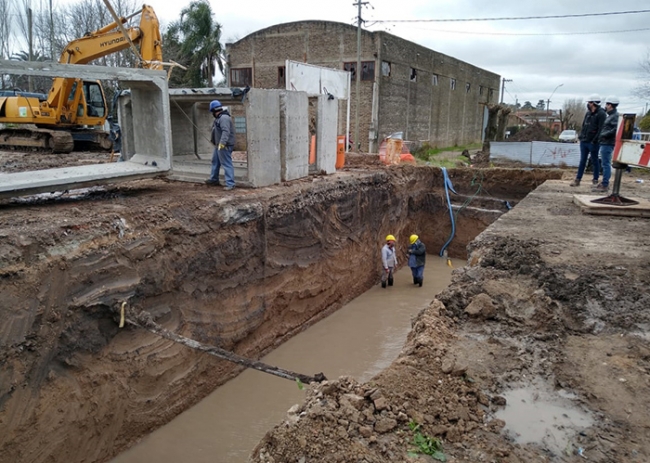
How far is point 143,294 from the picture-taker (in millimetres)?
6168

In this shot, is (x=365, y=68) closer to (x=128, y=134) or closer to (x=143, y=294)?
(x=128, y=134)

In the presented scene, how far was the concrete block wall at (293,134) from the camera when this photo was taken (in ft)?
32.5

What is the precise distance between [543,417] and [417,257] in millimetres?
8882

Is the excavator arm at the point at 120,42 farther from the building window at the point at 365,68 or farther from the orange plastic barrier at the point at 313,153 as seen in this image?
the building window at the point at 365,68

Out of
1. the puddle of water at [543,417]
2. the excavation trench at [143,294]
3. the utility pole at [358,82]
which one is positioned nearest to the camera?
the puddle of water at [543,417]

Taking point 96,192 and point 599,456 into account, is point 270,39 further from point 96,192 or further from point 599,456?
point 599,456

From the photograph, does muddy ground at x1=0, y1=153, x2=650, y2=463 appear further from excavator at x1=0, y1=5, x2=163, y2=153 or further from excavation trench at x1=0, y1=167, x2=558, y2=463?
excavator at x1=0, y1=5, x2=163, y2=153

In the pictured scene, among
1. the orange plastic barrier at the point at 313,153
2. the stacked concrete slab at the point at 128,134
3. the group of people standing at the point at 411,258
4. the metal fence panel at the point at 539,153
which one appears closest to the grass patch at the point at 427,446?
the stacked concrete slab at the point at 128,134

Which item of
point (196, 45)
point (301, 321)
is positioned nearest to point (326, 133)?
point (301, 321)

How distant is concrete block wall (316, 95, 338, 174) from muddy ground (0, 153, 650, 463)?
1688mm

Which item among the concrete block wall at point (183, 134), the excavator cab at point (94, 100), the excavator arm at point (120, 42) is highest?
the excavator arm at point (120, 42)

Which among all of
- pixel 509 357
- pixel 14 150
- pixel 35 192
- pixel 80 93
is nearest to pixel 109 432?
pixel 35 192

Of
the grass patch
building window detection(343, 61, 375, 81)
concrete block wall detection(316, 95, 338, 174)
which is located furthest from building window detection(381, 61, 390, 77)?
the grass patch

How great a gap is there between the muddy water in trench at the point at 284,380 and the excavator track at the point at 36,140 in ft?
33.1
